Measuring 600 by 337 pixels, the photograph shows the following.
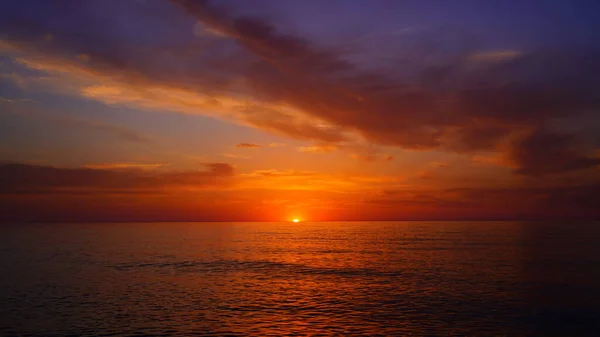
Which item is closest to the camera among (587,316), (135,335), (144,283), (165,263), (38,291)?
(135,335)

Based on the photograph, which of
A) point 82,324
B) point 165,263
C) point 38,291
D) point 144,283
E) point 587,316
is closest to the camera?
point 82,324

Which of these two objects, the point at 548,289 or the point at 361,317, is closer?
the point at 361,317

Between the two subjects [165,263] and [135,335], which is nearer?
[135,335]

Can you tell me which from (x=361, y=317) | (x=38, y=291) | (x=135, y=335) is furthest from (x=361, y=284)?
(x=38, y=291)

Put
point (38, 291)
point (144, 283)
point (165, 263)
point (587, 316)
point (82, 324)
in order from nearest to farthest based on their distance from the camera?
point (82, 324) → point (587, 316) → point (38, 291) → point (144, 283) → point (165, 263)

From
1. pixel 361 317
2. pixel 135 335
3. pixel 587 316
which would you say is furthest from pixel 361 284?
pixel 135 335

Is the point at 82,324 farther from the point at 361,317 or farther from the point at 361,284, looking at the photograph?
the point at 361,284

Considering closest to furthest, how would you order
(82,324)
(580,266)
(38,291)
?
(82,324) < (38,291) < (580,266)

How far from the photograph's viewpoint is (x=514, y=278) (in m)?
62.7

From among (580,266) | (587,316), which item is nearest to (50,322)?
(587,316)

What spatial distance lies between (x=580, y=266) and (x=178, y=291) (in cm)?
6142

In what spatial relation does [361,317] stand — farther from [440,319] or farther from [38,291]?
[38,291]

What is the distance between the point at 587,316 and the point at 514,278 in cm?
2296

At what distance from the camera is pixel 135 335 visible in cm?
3428
